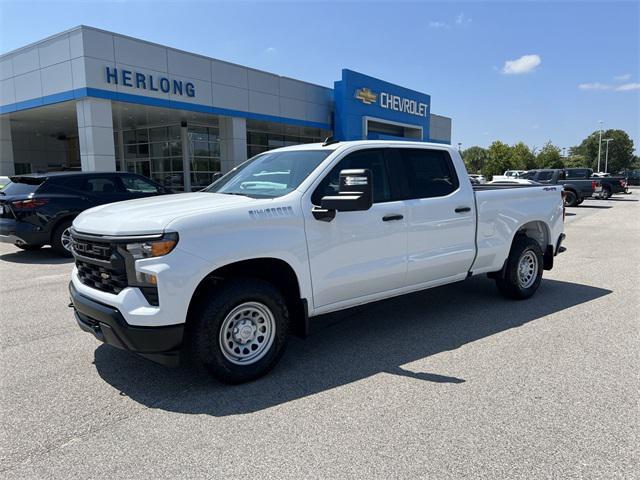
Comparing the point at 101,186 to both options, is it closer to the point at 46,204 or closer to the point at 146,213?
the point at 46,204

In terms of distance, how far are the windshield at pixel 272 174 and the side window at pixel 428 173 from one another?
96 cm

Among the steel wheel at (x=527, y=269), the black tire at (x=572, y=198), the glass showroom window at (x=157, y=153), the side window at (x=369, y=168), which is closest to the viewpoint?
the side window at (x=369, y=168)

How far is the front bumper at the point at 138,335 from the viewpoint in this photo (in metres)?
3.45

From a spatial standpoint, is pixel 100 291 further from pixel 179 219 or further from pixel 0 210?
pixel 0 210

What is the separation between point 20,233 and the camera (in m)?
9.30

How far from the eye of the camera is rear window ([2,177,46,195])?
9.51 metres

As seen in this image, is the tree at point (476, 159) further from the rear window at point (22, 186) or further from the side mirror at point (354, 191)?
the side mirror at point (354, 191)

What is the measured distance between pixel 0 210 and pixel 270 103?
16668 millimetres

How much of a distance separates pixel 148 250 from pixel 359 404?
1.89 metres

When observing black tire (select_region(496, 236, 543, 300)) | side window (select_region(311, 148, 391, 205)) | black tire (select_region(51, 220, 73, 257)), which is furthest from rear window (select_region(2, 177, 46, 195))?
black tire (select_region(496, 236, 543, 300))

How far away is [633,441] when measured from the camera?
3012mm

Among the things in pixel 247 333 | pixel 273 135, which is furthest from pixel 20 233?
pixel 273 135

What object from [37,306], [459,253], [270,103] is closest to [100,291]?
[37,306]

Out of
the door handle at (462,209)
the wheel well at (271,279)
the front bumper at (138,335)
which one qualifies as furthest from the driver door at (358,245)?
the front bumper at (138,335)
